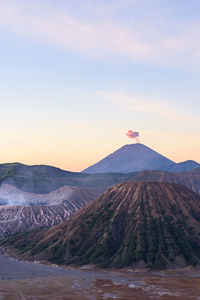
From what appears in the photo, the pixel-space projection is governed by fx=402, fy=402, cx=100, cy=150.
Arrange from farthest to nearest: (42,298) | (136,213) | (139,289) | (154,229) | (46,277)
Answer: (136,213), (154,229), (46,277), (139,289), (42,298)

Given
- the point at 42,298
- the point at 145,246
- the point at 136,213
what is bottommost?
the point at 42,298

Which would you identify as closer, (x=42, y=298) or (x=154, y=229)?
(x=42, y=298)

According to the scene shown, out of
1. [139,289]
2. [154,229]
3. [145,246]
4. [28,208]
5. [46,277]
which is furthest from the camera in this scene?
[28,208]

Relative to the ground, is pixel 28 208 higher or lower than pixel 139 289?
higher

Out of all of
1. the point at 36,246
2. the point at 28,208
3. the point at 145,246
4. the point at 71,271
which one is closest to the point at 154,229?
the point at 145,246

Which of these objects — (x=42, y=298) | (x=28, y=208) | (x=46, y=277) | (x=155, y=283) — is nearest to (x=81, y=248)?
(x=46, y=277)

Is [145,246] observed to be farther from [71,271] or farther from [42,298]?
[42,298]
